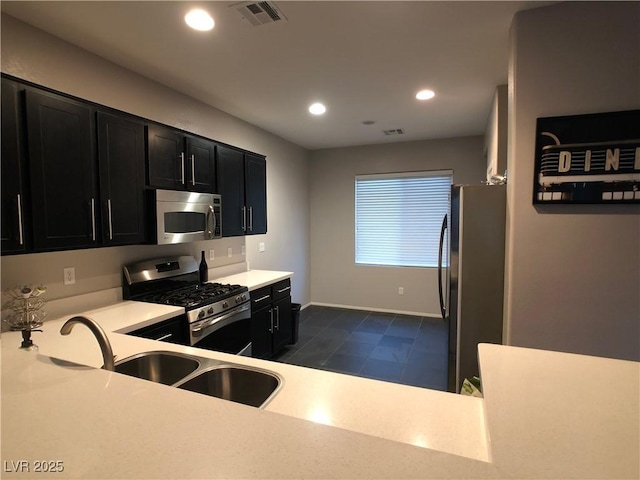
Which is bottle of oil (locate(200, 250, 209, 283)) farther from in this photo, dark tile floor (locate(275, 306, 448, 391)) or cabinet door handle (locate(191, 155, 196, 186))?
dark tile floor (locate(275, 306, 448, 391))

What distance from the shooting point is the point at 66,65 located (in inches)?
88.1

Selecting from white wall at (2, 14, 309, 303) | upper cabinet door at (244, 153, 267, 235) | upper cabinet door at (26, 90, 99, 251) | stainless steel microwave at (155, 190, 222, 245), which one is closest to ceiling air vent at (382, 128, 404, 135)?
white wall at (2, 14, 309, 303)

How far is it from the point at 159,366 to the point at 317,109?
2.95m

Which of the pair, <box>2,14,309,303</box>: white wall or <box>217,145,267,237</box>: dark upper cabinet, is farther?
<box>217,145,267,237</box>: dark upper cabinet

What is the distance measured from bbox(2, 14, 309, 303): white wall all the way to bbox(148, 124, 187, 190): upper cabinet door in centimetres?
37

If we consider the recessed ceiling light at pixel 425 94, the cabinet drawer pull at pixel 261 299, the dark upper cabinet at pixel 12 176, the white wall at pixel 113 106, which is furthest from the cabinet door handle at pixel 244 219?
the recessed ceiling light at pixel 425 94

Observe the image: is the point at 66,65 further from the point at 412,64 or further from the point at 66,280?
the point at 412,64

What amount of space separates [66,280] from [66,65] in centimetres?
142

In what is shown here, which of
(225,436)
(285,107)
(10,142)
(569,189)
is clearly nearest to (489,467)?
(225,436)

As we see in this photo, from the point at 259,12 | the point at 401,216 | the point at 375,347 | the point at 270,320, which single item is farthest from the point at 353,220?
the point at 259,12

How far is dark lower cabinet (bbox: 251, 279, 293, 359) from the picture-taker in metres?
3.27

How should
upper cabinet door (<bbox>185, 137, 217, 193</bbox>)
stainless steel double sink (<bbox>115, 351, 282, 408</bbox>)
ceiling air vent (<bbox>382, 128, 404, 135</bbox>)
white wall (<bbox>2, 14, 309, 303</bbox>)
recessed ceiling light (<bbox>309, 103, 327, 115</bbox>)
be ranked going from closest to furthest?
stainless steel double sink (<bbox>115, 351, 282, 408</bbox>) < white wall (<bbox>2, 14, 309, 303</bbox>) < upper cabinet door (<bbox>185, 137, 217, 193</bbox>) < recessed ceiling light (<bbox>309, 103, 327, 115</bbox>) < ceiling air vent (<bbox>382, 128, 404, 135</bbox>)

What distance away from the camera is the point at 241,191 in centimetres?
348

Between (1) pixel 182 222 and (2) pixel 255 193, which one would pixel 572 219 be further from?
(2) pixel 255 193
